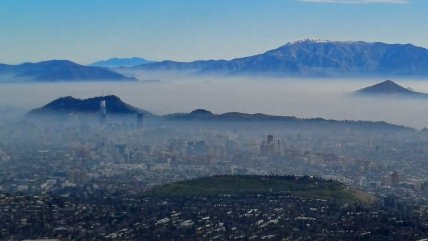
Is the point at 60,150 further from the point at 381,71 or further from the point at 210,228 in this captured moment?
the point at 381,71

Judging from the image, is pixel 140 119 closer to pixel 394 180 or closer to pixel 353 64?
pixel 394 180

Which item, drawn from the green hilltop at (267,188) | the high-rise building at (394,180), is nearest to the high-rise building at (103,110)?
the high-rise building at (394,180)

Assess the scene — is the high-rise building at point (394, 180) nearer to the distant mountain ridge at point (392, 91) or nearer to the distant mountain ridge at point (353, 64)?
the distant mountain ridge at point (392, 91)

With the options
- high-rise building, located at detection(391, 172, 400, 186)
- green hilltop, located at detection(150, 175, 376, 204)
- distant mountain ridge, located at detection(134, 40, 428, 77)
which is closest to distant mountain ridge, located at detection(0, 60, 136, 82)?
distant mountain ridge, located at detection(134, 40, 428, 77)

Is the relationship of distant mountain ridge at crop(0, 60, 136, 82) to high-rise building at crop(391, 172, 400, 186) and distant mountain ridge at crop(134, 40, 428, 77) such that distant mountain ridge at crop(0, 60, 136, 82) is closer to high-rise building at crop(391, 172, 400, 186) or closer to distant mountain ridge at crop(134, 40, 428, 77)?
distant mountain ridge at crop(134, 40, 428, 77)

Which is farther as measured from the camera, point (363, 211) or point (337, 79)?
point (337, 79)

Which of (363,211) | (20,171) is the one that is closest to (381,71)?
(20,171)
